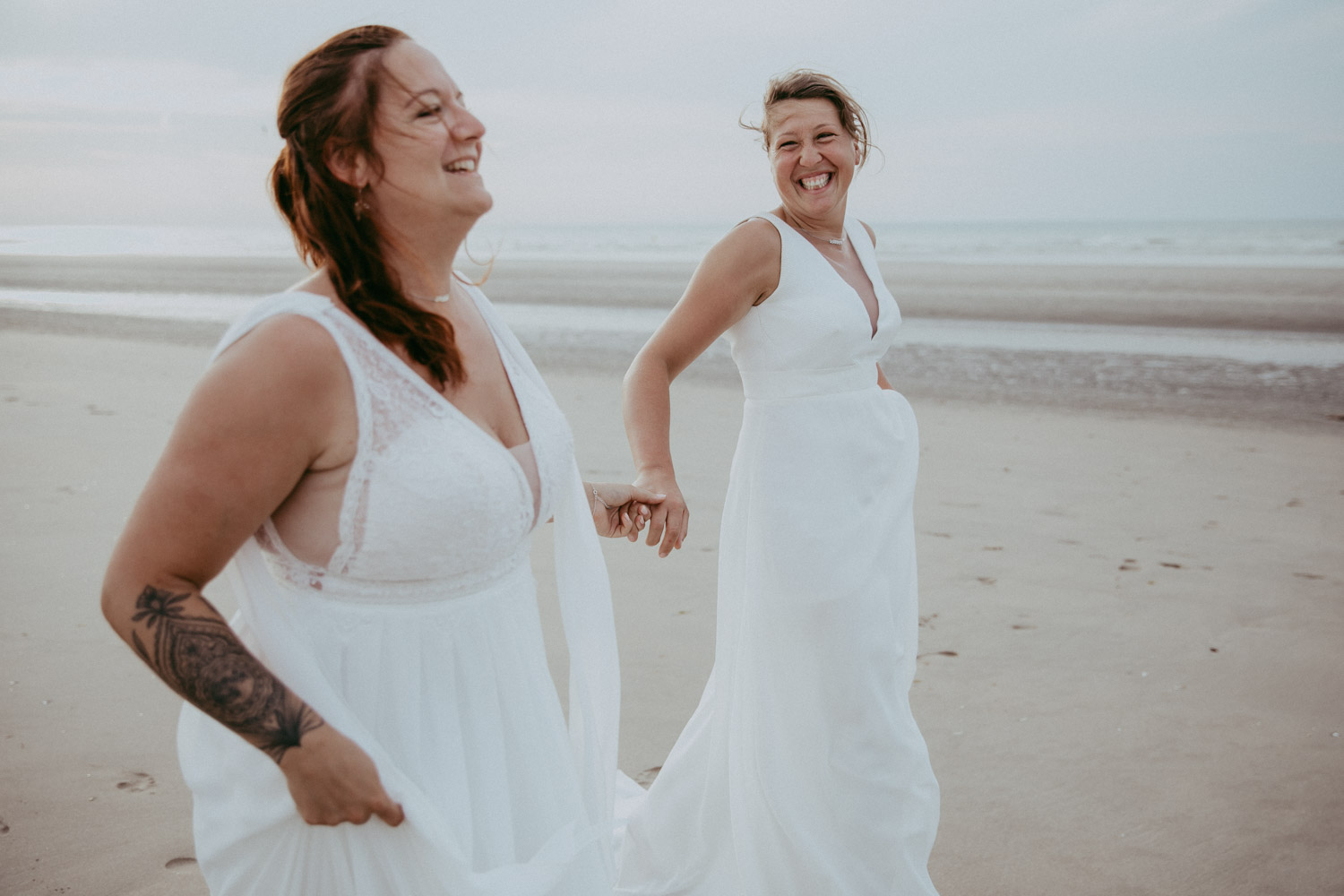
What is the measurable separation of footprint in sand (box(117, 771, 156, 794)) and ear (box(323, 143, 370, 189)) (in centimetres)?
277

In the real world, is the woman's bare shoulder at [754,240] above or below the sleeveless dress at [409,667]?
above

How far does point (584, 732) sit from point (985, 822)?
2034mm

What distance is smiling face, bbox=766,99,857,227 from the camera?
112 inches

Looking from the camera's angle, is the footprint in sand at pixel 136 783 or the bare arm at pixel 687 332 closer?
the bare arm at pixel 687 332

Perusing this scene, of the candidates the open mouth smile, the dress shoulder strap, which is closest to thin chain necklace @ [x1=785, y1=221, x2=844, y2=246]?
the open mouth smile

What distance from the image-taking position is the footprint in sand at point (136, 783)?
11.4 feet

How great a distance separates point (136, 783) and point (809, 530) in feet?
8.18

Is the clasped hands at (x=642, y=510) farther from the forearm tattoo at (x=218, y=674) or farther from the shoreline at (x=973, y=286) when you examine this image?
the shoreline at (x=973, y=286)

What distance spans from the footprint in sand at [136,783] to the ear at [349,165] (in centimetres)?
277

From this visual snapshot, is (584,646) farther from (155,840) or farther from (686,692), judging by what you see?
(686,692)

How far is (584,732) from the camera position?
200cm

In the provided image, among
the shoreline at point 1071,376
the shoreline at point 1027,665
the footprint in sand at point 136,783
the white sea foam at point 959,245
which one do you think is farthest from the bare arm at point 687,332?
the white sea foam at point 959,245

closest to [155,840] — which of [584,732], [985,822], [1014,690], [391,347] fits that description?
[584,732]

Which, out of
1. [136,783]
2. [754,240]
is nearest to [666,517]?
[754,240]
